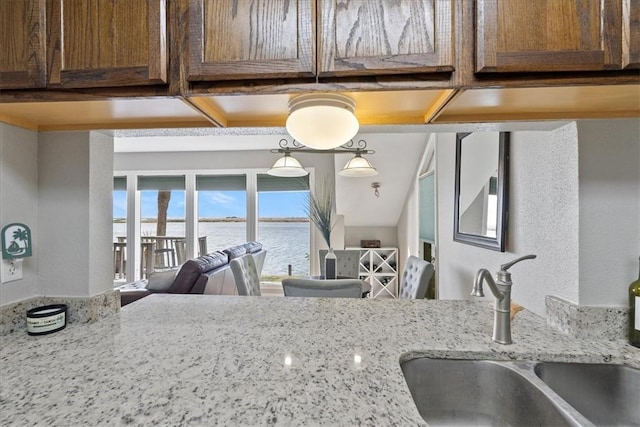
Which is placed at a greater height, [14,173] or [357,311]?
[14,173]

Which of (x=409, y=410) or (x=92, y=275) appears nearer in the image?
(x=409, y=410)

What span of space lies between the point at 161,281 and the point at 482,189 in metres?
2.75

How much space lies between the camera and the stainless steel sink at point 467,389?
841 mm

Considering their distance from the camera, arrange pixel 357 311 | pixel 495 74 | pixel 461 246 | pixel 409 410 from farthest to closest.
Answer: pixel 461 246 → pixel 357 311 → pixel 495 74 → pixel 409 410

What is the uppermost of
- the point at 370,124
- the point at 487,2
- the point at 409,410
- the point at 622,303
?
the point at 487,2

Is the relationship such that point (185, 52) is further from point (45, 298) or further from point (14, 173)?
point (45, 298)

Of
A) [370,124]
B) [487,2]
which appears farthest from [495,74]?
[370,124]

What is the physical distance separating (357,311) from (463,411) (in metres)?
0.46

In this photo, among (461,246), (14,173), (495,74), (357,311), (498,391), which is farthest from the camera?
(461,246)

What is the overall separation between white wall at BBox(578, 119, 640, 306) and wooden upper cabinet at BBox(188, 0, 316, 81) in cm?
98

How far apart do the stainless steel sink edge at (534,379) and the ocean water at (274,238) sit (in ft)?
13.8

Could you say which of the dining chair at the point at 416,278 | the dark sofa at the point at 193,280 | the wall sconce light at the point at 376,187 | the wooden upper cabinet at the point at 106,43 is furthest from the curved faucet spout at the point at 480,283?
the wall sconce light at the point at 376,187

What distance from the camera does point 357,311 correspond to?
3.93 ft

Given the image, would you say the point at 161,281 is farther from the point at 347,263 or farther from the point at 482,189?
the point at 482,189
